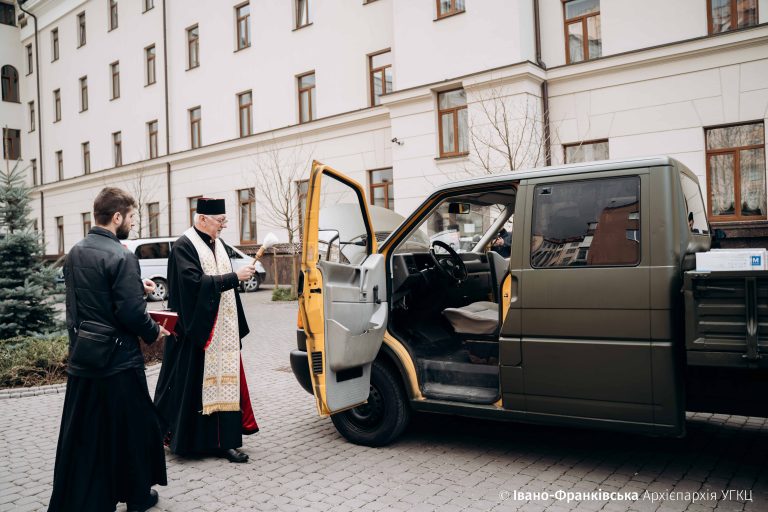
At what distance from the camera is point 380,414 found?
4930 mm

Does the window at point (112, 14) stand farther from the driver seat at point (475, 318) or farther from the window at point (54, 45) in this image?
the driver seat at point (475, 318)

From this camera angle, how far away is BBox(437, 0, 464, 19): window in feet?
54.7

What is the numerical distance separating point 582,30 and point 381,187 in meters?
7.42

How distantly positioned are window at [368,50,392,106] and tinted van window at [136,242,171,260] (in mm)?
7676

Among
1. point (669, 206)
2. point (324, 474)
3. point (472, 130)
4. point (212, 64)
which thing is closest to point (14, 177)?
point (324, 474)

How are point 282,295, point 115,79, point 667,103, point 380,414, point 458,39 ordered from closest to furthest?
point 380,414
point 667,103
point 458,39
point 282,295
point 115,79

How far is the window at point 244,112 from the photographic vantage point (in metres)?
24.1

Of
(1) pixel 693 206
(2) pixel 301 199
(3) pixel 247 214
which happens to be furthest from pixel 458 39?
(1) pixel 693 206

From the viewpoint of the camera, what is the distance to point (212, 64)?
2508 cm

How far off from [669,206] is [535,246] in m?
0.84

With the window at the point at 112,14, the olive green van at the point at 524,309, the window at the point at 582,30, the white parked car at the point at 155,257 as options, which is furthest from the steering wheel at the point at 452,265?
the window at the point at 112,14

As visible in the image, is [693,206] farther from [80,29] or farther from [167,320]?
[80,29]

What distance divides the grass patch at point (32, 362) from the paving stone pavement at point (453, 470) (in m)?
1.71

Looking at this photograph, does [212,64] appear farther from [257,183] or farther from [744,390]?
[744,390]
